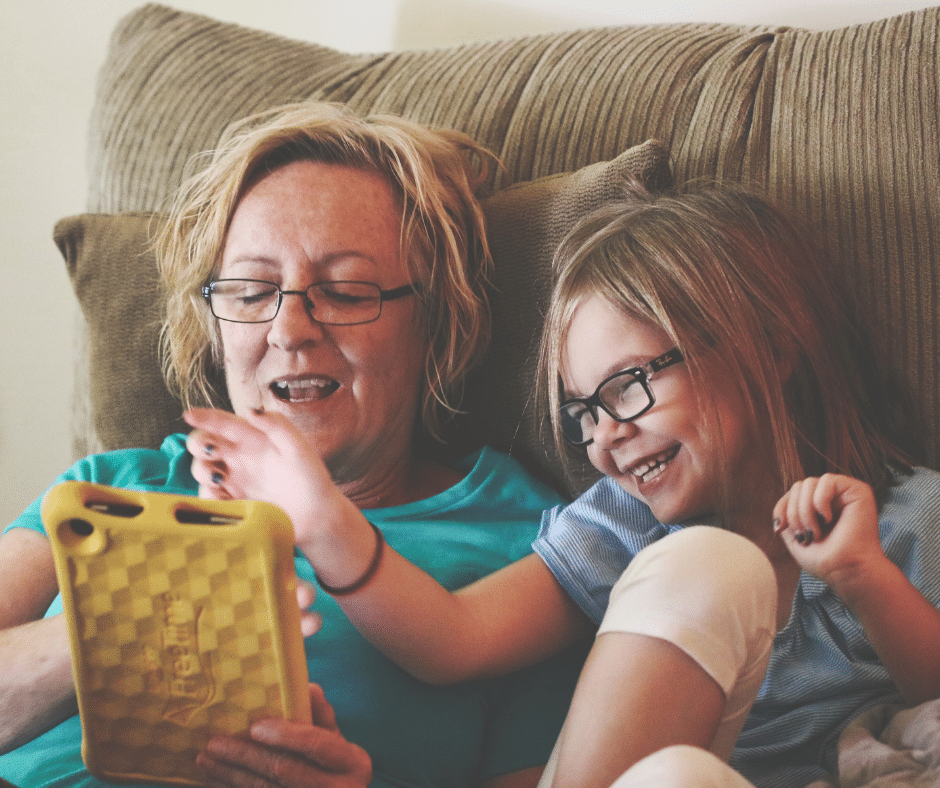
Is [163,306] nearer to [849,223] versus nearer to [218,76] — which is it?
[218,76]

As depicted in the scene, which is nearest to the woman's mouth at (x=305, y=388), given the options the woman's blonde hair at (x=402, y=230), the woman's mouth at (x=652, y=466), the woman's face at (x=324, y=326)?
the woman's face at (x=324, y=326)

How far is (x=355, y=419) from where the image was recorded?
1.05m

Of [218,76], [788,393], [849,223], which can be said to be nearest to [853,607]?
[788,393]

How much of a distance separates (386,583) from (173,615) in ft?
0.80

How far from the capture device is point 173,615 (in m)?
0.63

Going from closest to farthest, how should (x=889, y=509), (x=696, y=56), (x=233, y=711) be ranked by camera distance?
(x=233, y=711) → (x=889, y=509) → (x=696, y=56)

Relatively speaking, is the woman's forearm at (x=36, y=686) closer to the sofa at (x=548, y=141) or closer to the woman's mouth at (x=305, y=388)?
the woman's mouth at (x=305, y=388)

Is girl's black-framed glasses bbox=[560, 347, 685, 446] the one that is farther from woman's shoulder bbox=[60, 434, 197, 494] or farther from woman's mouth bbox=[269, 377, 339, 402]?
woman's shoulder bbox=[60, 434, 197, 494]

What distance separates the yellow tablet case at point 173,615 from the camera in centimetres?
61

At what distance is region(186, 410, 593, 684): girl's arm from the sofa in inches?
8.8

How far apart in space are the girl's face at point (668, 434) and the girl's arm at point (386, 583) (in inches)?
6.0

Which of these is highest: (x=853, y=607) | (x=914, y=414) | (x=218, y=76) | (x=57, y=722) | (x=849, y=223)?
(x=218, y=76)

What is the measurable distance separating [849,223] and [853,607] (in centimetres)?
46

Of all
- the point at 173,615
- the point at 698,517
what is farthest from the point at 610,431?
the point at 173,615
